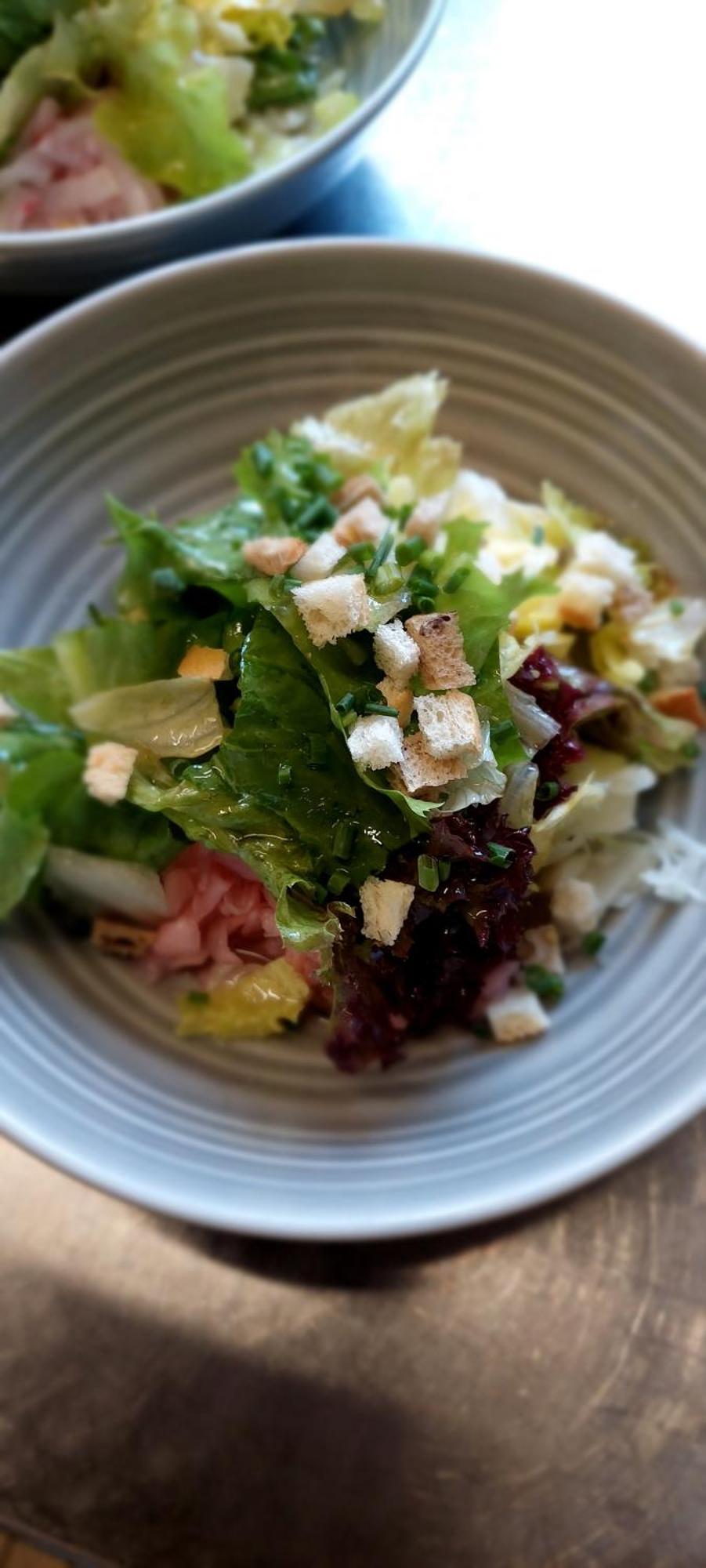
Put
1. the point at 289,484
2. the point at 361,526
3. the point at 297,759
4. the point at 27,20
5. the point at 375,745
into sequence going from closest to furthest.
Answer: the point at 375,745, the point at 297,759, the point at 361,526, the point at 289,484, the point at 27,20

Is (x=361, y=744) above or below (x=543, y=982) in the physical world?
above

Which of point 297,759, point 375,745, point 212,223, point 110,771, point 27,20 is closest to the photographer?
point 375,745

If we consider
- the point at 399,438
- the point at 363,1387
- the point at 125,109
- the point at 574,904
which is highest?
the point at 125,109

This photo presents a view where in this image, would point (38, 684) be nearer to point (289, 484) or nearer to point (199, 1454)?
point (289, 484)

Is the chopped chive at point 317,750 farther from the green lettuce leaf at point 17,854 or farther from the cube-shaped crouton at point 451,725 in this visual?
the green lettuce leaf at point 17,854

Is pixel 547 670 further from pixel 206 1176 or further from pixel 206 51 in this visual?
pixel 206 51

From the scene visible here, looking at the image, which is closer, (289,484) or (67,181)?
(289,484)

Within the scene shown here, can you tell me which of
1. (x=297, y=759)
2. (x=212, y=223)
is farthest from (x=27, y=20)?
(x=297, y=759)
